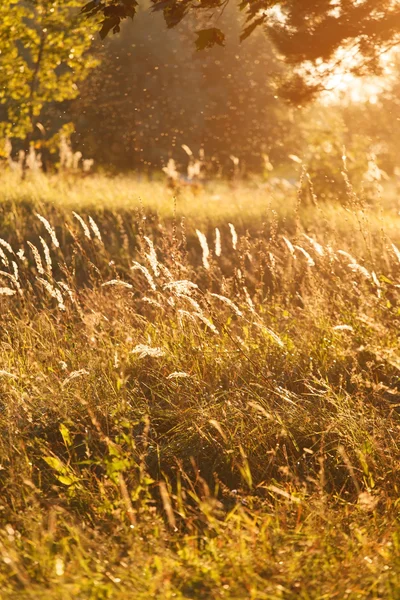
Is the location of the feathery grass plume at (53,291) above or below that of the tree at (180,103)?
below

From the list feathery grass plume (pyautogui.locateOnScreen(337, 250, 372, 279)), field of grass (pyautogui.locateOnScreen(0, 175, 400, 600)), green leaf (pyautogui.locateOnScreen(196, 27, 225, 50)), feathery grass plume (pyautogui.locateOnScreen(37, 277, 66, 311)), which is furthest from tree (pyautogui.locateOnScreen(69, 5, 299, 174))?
feathery grass plume (pyautogui.locateOnScreen(337, 250, 372, 279))

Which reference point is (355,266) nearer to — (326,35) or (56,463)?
(56,463)

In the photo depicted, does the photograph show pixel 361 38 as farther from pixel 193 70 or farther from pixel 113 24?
pixel 193 70

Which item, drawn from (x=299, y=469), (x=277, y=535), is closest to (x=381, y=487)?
(x=299, y=469)

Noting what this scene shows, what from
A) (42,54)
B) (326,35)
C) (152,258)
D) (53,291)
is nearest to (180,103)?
(42,54)

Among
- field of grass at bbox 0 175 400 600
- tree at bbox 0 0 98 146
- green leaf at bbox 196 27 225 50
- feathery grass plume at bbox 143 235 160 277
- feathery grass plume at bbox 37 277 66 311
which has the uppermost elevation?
tree at bbox 0 0 98 146

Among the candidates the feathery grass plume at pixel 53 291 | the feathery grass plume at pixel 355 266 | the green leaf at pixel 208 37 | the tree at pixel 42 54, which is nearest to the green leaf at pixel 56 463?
the feathery grass plume at pixel 53 291

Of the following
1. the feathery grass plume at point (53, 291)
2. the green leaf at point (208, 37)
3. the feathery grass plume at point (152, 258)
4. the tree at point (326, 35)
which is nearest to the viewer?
the feathery grass plume at point (53, 291)

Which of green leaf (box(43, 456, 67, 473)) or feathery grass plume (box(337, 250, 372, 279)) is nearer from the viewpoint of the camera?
green leaf (box(43, 456, 67, 473))

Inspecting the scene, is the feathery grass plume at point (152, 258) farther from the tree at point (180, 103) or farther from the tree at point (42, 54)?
the tree at point (180, 103)

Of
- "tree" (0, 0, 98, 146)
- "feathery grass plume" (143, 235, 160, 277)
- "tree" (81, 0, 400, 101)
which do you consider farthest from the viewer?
"tree" (0, 0, 98, 146)

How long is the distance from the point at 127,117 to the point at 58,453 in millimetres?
16480

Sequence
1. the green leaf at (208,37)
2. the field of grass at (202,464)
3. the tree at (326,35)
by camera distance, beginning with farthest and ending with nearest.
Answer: the tree at (326,35) → the green leaf at (208,37) → the field of grass at (202,464)

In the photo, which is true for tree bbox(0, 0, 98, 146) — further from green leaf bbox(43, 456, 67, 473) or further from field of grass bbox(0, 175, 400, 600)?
green leaf bbox(43, 456, 67, 473)
